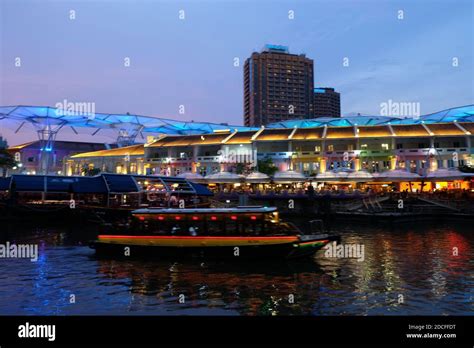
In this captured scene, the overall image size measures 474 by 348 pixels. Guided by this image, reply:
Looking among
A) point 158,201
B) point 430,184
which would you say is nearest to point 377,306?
point 158,201

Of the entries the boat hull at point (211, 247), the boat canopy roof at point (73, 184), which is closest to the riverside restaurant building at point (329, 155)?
the boat canopy roof at point (73, 184)

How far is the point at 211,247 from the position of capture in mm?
22094

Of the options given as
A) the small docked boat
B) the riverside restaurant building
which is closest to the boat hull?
the small docked boat

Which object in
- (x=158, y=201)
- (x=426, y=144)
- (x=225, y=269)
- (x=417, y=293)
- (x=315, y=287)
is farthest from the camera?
(x=426, y=144)

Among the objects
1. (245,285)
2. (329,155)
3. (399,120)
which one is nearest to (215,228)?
(245,285)

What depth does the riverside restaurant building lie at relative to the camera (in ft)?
184

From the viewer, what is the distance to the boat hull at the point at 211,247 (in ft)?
70.1

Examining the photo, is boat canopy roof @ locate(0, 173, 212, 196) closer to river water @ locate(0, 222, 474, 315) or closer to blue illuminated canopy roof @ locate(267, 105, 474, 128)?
Result: river water @ locate(0, 222, 474, 315)

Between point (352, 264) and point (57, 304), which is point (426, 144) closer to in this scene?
point (352, 264)

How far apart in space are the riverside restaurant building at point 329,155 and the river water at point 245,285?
30.6 metres

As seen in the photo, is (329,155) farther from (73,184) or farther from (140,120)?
(140,120)

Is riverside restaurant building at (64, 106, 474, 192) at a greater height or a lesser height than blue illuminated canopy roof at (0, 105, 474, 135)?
lesser

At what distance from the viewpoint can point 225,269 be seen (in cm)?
2042
